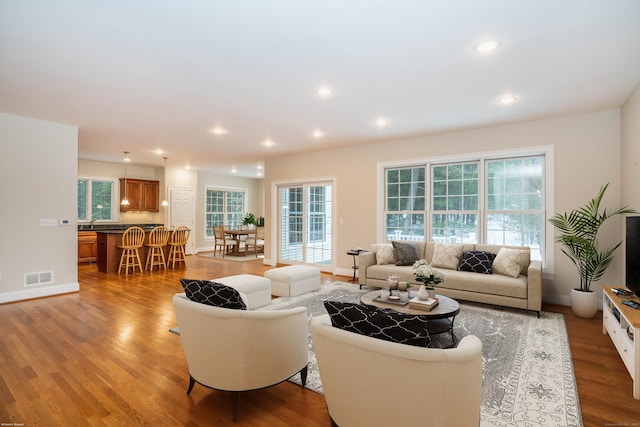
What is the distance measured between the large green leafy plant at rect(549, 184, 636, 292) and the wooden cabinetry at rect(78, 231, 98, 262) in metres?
9.91

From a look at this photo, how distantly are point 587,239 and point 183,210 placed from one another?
32.0 feet

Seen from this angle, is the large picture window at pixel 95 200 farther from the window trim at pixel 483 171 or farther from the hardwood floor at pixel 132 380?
the window trim at pixel 483 171

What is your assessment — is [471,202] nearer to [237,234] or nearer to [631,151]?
[631,151]

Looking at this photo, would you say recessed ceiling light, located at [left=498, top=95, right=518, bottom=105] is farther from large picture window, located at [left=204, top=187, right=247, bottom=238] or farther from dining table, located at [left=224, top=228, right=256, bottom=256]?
large picture window, located at [left=204, top=187, right=247, bottom=238]

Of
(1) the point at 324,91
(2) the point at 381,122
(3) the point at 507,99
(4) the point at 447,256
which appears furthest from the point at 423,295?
(2) the point at 381,122

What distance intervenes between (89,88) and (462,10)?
12.7 ft

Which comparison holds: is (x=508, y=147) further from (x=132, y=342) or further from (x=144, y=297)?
(x=144, y=297)

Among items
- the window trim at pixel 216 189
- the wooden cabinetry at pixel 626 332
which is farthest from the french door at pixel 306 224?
the wooden cabinetry at pixel 626 332

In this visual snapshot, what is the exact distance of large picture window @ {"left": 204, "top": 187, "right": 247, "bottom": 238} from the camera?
11047 millimetres

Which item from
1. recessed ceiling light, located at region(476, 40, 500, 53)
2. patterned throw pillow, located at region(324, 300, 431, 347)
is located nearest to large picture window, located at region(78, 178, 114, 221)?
patterned throw pillow, located at region(324, 300, 431, 347)

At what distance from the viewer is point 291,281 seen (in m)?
4.93

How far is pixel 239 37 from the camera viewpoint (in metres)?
2.56

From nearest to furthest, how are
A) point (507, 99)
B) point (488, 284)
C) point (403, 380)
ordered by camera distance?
point (403, 380)
point (507, 99)
point (488, 284)

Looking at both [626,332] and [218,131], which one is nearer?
[626,332]
